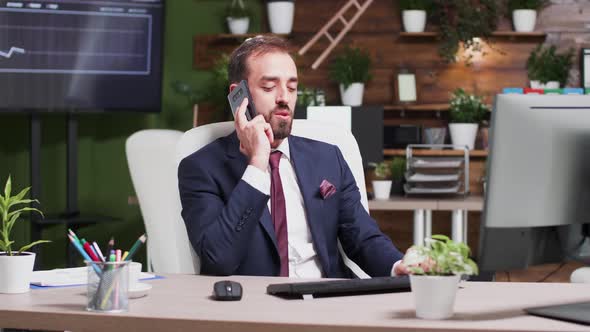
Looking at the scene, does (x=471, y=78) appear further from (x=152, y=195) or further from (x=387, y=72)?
(x=152, y=195)

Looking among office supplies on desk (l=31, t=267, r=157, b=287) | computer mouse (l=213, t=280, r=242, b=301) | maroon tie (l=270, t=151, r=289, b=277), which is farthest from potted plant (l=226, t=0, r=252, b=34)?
computer mouse (l=213, t=280, r=242, b=301)

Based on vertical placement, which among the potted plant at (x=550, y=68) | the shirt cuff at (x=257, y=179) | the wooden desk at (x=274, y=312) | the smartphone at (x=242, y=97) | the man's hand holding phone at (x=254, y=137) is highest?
the potted plant at (x=550, y=68)

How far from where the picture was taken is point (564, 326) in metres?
1.55

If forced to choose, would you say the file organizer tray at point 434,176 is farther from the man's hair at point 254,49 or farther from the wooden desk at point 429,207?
the man's hair at point 254,49

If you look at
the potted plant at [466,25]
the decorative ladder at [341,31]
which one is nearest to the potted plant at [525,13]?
the potted plant at [466,25]

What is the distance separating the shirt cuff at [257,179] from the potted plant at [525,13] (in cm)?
334

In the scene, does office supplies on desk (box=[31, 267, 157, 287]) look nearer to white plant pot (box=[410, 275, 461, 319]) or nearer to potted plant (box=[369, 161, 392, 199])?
white plant pot (box=[410, 275, 461, 319])

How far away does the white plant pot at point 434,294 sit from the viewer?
5.15ft

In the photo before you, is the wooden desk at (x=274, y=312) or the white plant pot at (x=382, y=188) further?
the white plant pot at (x=382, y=188)

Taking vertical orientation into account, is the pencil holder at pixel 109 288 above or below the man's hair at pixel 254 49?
below

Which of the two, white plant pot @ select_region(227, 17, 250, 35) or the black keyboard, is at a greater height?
white plant pot @ select_region(227, 17, 250, 35)

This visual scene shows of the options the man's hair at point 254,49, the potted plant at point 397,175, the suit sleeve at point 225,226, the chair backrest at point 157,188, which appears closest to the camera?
the suit sleeve at point 225,226

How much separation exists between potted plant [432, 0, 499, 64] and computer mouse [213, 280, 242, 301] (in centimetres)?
372

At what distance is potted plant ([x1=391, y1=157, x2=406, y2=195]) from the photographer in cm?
487
